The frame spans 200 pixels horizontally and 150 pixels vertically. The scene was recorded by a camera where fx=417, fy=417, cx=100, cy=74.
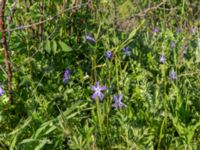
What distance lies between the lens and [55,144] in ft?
5.62

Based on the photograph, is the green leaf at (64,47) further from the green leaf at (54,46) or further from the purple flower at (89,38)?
the purple flower at (89,38)

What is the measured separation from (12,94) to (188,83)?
0.90 m

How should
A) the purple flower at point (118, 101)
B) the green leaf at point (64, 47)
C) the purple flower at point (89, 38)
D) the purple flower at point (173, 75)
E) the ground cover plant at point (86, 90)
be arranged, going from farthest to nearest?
the purple flower at point (89, 38) → the green leaf at point (64, 47) → the purple flower at point (173, 75) → the purple flower at point (118, 101) → the ground cover plant at point (86, 90)

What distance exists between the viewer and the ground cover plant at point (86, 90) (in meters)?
1.71

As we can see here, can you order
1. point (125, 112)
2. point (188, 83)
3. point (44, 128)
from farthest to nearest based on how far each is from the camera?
1. point (188, 83)
2. point (125, 112)
3. point (44, 128)

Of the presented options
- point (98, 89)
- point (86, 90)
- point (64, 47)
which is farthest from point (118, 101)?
point (64, 47)

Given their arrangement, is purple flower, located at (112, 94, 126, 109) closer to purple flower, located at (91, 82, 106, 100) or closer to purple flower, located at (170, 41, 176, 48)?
purple flower, located at (91, 82, 106, 100)

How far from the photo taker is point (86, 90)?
213 cm

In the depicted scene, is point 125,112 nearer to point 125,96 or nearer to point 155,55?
point 125,96

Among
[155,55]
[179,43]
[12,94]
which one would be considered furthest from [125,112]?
[179,43]

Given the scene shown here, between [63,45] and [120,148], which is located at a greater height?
[63,45]

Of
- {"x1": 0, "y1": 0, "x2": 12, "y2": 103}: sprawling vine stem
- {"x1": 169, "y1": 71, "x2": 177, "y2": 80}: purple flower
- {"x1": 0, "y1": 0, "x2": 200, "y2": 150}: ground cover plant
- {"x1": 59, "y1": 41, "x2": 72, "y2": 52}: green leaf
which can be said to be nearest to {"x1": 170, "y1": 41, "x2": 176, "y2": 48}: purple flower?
→ {"x1": 0, "y1": 0, "x2": 200, "y2": 150}: ground cover plant

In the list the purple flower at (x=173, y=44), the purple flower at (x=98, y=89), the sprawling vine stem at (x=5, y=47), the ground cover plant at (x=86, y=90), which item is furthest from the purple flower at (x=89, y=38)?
the sprawling vine stem at (x=5, y=47)

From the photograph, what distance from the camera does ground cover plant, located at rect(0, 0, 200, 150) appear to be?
171 centimetres
